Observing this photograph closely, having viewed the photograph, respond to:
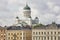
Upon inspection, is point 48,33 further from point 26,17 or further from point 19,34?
point 26,17

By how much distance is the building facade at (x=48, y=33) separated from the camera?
116250mm

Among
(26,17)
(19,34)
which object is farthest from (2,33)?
(26,17)

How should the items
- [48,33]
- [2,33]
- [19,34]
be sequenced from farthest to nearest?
[2,33] < [19,34] < [48,33]

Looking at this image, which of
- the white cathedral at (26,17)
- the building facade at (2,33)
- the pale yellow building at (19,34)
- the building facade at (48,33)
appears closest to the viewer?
the building facade at (48,33)

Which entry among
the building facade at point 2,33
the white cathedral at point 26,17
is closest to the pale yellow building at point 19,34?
the building facade at point 2,33

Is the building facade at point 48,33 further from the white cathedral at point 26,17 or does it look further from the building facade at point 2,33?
the white cathedral at point 26,17

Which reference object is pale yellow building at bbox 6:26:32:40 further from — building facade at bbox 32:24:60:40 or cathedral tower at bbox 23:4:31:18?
cathedral tower at bbox 23:4:31:18

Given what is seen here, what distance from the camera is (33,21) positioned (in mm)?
164500

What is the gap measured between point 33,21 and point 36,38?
1769 inches

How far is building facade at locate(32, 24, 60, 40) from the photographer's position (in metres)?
116

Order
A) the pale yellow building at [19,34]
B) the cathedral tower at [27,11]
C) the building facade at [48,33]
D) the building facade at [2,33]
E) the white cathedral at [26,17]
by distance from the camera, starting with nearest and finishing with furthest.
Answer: the building facade at [48,33] → the pale yellow building at [19,34] → the building facade at [2,33] → the white cathedral at [26,17] → the cathedral tower at [27,11]

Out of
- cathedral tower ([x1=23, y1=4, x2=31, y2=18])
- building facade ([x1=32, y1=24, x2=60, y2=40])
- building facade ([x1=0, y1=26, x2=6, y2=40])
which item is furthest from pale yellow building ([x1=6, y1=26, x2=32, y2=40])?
cathedral tower ([x1=23, y1=4, x2=31, y2=18])

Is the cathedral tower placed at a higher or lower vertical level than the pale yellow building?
higher

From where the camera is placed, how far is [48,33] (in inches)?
4636
